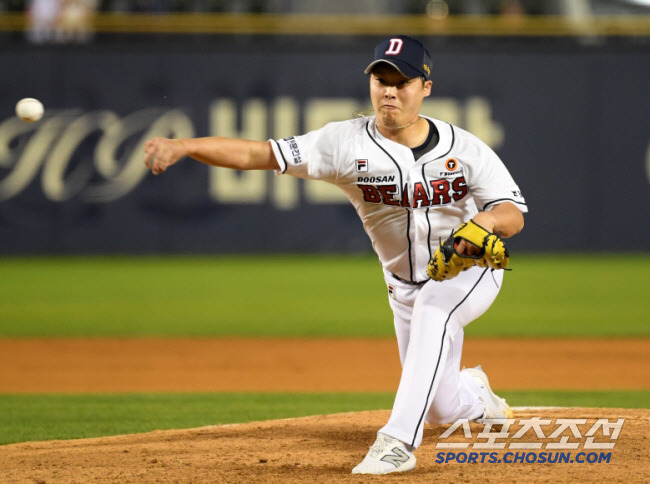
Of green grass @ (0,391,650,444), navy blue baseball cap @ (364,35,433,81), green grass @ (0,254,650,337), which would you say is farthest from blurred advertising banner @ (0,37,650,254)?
navy blue baseball cap @ (364,35,433,81)

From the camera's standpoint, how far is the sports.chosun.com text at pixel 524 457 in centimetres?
407

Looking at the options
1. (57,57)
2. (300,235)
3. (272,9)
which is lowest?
(300,235)

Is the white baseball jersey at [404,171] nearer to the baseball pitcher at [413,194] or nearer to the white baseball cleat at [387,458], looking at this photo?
the baseball pitcher at [413,194]

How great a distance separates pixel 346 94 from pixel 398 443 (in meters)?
11.5

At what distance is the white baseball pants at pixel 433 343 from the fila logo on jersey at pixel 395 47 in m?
0.97

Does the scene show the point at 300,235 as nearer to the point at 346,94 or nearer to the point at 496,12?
the point at 346,94

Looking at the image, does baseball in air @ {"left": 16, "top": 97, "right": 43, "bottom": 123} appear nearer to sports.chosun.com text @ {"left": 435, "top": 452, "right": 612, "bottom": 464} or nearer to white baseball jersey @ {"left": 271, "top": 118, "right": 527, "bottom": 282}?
white baseball jersey @ {"left": 271, "top": 118, "right": 527, "bottom": 282}

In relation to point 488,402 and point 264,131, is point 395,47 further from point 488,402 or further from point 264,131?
point 264,131

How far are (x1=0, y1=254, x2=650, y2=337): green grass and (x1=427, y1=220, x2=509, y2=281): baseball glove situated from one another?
Result: 5.19m

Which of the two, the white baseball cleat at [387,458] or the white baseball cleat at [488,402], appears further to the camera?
the white baseball cleat at [488,402]

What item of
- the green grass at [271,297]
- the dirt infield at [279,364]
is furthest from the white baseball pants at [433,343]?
the green grass at [271,297]

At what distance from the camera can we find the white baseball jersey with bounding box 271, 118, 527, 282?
13.3 ft

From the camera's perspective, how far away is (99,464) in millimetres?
4062

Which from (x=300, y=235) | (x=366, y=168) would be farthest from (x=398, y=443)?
(x=300, y=235)
